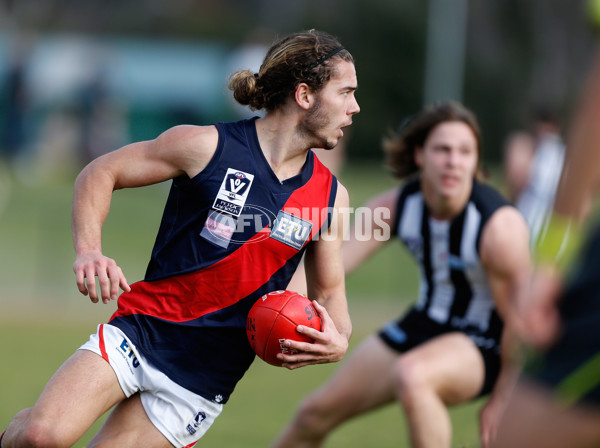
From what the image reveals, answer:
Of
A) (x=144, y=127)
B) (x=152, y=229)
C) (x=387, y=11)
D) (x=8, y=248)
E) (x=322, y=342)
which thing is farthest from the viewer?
(x=387, y=11)

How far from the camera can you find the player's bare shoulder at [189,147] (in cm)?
411

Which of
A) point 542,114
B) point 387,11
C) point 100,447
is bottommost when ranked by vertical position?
point 100,447

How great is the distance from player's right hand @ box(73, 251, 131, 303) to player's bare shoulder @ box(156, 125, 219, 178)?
1.87 feet

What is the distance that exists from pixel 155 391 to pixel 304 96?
1.53m

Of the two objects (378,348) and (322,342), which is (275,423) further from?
(322,342)

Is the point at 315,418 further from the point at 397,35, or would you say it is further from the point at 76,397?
the point at 397,35

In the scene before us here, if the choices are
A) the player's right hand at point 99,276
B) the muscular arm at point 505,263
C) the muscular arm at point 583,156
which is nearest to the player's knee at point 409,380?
the muscular arm at point 505,263

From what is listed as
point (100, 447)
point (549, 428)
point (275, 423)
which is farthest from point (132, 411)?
point (275, 423)

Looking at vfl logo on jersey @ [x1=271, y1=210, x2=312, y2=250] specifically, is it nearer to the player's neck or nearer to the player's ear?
the player's neck

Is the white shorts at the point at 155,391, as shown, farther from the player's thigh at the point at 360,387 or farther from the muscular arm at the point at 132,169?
the player's thigh at the point at 360,387

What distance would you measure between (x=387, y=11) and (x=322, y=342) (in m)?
34.6

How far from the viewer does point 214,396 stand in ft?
14.2

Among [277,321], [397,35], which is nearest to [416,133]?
[277,321]

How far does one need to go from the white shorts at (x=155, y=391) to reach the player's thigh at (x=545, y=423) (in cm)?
199
